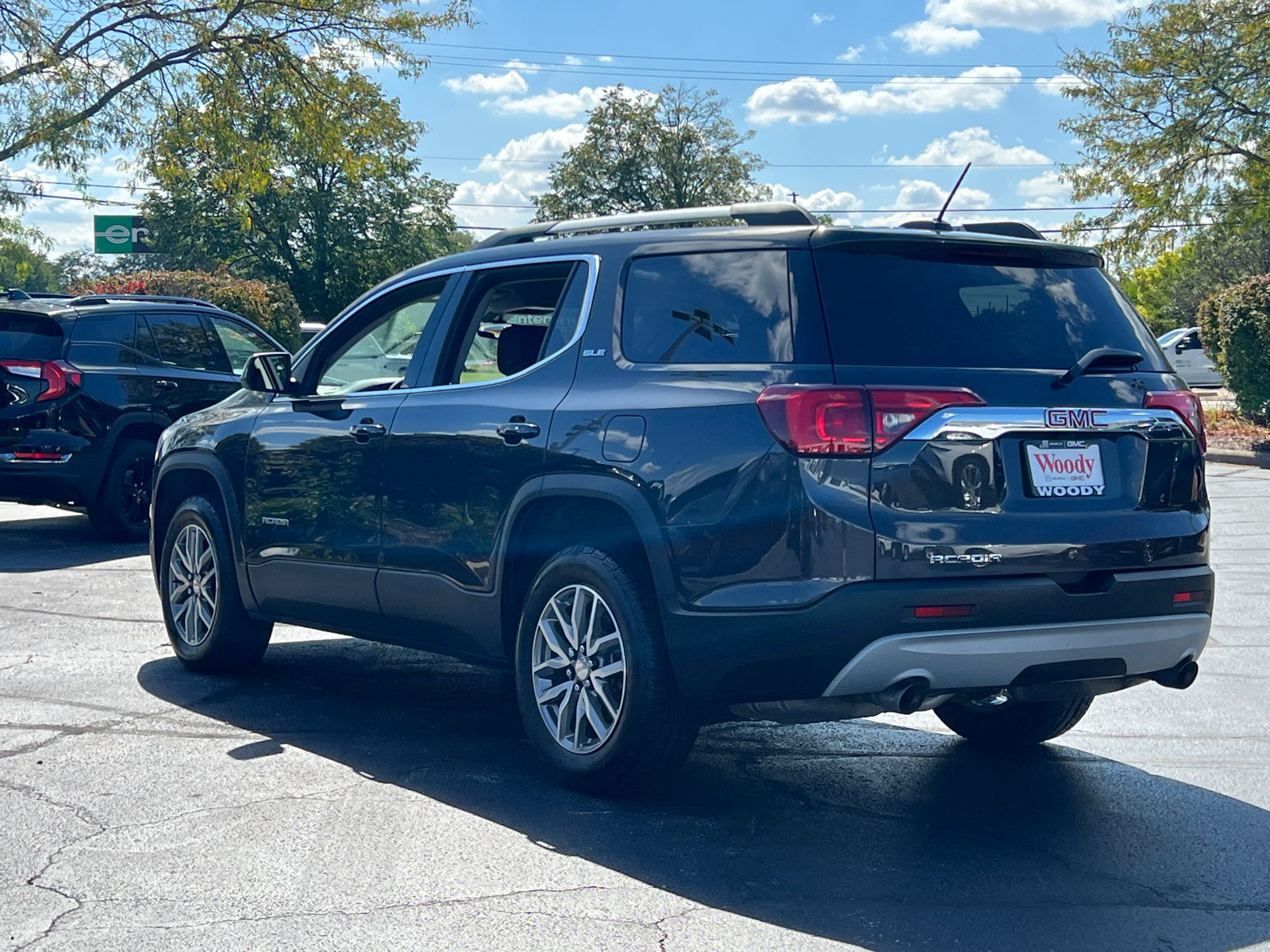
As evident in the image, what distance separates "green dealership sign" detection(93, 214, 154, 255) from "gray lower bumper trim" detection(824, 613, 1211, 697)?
4552cm

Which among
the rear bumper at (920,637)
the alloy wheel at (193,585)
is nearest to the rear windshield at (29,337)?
the alloy wheel at (193,585)

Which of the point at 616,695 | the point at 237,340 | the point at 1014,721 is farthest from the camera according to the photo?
the point at 237,340

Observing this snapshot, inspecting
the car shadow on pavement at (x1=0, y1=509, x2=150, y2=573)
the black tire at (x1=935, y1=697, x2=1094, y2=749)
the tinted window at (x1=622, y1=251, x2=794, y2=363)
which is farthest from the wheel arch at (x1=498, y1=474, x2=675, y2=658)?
the car shadow on pavement at (x1=0, y1=509, x2=150, y2=573)

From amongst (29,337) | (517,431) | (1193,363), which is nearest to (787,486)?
(517,431)

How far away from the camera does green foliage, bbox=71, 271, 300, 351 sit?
25.3 meters

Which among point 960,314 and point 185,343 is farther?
point 185,343

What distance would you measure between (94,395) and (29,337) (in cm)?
67

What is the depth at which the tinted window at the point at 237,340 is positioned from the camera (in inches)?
528

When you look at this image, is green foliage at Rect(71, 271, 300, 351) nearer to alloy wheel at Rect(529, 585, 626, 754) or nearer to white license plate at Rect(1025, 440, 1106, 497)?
alloy wheel at Rect(529, 585, 626, 754)

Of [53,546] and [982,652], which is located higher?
[982,652]

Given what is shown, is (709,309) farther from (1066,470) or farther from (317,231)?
(317,231)

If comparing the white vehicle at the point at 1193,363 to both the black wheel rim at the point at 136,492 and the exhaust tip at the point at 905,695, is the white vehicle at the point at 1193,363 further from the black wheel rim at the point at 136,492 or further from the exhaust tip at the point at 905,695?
the exhaust tip at the point at 905,695

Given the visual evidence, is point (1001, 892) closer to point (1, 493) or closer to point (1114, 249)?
point (1, 493)

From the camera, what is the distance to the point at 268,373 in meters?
6.67
